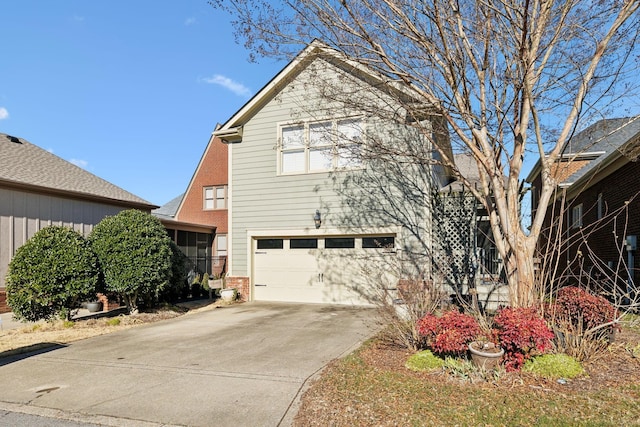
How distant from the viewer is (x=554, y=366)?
16.3ft

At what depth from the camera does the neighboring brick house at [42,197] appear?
11.0 m

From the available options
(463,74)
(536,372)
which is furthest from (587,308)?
(463,74)

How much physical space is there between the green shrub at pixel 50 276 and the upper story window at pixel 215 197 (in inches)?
508

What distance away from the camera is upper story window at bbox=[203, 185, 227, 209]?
2264 cm

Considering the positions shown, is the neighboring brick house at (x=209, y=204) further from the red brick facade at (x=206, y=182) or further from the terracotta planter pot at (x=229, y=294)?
the terracotta planter pot at (x=229, y=294)

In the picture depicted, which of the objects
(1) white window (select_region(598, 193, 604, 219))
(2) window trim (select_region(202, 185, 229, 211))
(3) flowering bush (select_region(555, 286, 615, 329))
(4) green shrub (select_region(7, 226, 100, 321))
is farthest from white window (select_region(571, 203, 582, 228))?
(2) window trim (select_region(202, 185, 229, 211))

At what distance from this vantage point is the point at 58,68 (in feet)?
39.6

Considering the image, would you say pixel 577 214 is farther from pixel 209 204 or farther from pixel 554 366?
pixel 209 204

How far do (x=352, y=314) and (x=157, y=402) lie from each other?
21.4 ft

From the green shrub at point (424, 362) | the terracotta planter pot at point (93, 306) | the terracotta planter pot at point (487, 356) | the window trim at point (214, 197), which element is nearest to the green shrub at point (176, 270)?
the terracotta planter pot at point (93, 306)

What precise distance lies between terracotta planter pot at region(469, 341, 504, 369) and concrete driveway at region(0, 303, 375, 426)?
84.3 inches

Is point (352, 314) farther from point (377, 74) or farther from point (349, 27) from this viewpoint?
point (349, 27)

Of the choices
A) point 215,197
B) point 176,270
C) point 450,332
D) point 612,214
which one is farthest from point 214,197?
point 450,332

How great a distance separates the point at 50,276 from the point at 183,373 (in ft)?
17.4
